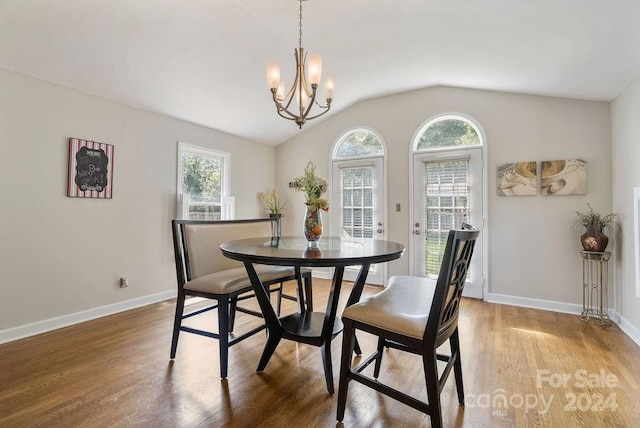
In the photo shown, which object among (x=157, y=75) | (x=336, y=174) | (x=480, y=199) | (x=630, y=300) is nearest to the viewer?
(x=630, y=300)

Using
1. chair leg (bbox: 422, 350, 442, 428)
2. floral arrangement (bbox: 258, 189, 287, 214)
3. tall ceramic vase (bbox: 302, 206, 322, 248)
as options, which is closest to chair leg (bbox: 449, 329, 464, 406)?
chair leg (bbox: 422, 350, 442, 428)

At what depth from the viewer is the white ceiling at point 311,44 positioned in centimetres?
224

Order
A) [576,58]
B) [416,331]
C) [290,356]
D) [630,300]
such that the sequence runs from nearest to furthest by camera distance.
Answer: [416,331]
[290,356]
[576,58]
[630,300]

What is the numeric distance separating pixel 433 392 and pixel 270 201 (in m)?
4.21

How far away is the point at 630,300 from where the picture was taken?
9.46ft

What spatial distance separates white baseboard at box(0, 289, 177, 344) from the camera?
8.67 ft

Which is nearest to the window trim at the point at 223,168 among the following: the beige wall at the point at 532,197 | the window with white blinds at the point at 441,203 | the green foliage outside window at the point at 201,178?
the green foliage outside window at the point at 201,178

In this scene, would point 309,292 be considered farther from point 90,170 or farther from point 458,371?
point 90,170

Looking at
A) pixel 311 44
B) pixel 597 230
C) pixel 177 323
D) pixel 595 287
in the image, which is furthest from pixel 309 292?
pixel 595 287

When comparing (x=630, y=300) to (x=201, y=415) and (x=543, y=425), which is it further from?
(x=201, y=415)

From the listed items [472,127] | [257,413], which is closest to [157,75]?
[257,413]

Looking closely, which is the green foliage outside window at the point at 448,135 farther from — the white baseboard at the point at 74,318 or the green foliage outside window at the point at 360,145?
the white baseboard at the point at 74,318

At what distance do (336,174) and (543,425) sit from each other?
3.89 m

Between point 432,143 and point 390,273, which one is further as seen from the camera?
point 390,273
